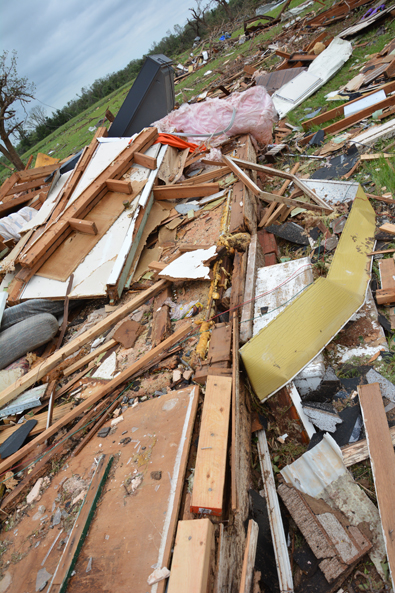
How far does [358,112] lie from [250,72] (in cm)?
581

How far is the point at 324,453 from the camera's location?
92.4 inches

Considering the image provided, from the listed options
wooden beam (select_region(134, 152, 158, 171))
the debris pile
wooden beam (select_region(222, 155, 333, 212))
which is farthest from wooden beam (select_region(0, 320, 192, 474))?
wooden beam (select_region(134, 152, 158, 171))

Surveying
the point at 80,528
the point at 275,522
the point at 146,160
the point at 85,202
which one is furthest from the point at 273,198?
the point at 80,528

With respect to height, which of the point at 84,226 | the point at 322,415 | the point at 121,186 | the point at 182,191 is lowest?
the point at 322,415

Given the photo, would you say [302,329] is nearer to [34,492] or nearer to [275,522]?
[275,522]

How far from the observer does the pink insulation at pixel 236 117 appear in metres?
6.45

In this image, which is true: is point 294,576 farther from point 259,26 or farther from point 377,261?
point 259,26

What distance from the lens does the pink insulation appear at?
645cm

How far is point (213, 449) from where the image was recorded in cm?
222

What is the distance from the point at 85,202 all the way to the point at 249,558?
4.75m

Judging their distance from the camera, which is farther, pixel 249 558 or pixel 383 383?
pixel 383 383

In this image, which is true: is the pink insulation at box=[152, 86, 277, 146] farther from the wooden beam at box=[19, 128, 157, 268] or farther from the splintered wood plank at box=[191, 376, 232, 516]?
the splintered wood plank at box=[191, 376, 232, 516]

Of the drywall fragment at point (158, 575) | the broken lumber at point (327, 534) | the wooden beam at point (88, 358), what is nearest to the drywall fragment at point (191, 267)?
the wooden beam at point (88, 358)

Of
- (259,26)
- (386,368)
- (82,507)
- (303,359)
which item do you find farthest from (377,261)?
(259,26)
